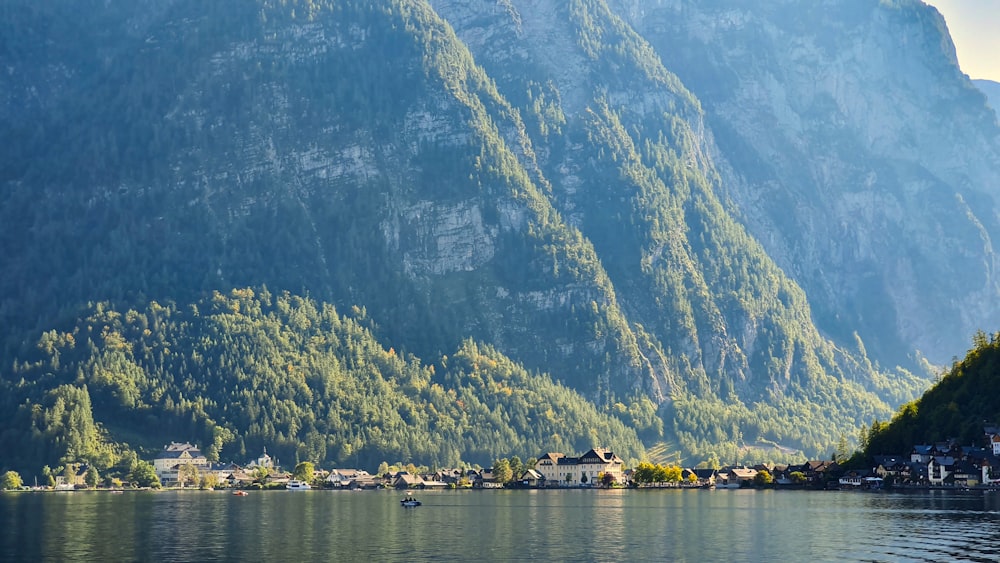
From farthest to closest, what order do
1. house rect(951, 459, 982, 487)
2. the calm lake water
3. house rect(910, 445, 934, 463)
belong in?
house rect(910, 445, 934, 463) < house rect(951, 459, 982, 487) < the calm lake water

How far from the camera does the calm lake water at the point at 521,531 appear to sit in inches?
3866

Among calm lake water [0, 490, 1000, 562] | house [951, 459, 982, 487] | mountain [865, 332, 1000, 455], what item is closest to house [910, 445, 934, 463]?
mountain [865, 332, 1000, 455]

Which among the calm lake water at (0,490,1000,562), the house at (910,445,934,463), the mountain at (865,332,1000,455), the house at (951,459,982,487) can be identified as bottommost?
the calm lake water at (0,490,1000,562)

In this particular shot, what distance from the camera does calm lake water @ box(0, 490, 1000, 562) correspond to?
322ft

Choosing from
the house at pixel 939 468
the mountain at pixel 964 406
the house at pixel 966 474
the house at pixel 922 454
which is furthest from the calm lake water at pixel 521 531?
the house at pixel 922 454

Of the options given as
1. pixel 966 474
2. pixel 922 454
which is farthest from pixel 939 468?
pixel 922 454

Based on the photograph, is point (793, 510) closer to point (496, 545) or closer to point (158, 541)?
point (496, 545)

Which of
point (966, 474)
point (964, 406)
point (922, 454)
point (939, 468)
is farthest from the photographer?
point (922, 454)

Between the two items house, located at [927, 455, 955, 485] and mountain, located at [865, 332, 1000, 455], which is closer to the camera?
mountain, located at [865, 332, 1000, 455]

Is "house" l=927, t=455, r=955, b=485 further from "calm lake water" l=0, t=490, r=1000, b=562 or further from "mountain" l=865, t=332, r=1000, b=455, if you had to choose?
"calm lake water" l=0, t=490, r=1000, b=562

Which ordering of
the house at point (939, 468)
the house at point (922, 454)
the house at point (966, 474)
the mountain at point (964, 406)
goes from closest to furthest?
the house at point (966, 474) → the mountain at point (964, 406) → the house at point (939, 468) → the house at point (922, 454)

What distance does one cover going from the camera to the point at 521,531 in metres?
121

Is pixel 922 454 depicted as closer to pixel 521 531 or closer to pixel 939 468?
pixel 939 468

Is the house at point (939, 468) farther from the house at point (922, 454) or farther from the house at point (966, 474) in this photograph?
the house at point (922, 454)
